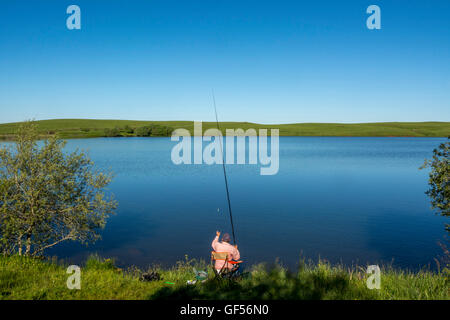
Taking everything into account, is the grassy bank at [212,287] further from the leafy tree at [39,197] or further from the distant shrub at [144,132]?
the distant shrub at [144,132]

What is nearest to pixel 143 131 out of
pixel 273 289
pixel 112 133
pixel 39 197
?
pixel 112 133

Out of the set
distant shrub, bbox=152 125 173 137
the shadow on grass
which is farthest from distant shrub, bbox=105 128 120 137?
the shadow on grass

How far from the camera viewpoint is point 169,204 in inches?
1032

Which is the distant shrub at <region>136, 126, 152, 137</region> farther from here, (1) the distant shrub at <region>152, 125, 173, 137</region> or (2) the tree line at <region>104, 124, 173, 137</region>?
(1) the distant shrub at <region>152, 125, 173, 137</region>

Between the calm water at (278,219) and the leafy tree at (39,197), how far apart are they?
3.72 meters

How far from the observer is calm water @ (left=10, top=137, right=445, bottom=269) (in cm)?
1605

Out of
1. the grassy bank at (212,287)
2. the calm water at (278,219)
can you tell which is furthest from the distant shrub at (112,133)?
the grassy bank at (212,287)

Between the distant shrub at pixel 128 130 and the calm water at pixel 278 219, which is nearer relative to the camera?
the calm water at pixel 278 219

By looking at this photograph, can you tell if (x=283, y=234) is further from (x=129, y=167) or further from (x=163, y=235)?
(x=129, y=167)

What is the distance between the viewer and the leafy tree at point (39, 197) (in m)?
10.9

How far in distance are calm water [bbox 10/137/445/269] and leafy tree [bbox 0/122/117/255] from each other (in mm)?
3723

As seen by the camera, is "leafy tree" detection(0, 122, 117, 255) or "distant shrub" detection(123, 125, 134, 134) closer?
"leafy tree" detection(0, 122, 117, 255)

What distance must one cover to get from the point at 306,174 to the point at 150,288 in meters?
36.4

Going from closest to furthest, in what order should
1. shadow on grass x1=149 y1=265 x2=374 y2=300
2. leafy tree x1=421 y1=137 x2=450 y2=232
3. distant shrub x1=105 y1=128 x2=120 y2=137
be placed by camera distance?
shadow on grass x1=149 y1=265 x2=374 y2=300, leafy tree x1=421 y1=137 x2=450 y2=232, distant shrub x1=105 y1=128 x2=120 y2=137
